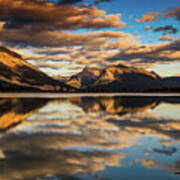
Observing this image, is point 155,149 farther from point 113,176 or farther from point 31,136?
point 31,136

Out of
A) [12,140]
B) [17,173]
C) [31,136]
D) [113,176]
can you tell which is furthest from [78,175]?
[31,136]

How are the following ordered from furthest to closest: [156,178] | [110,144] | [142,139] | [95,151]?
1. [142,139]
2. [110,144]
3. [95,151]
4. [156,178]

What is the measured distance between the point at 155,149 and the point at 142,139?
3260mm

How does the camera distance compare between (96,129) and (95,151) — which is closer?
(95,151)

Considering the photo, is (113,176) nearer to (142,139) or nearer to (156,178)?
(156,178)

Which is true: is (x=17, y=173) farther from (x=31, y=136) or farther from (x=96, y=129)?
(x=96, y=129)

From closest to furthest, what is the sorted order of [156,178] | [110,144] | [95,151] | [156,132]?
1. [156,178]
2. [95,151]
3. [110,144]
4. [156,132]

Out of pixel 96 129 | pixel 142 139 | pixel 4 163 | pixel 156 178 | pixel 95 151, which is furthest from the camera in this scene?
pixel 96 129

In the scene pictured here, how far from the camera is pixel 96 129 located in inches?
901

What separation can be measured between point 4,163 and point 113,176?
211 inches

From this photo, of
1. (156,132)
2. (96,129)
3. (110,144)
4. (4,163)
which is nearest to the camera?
(4,163)

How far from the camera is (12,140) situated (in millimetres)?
17328

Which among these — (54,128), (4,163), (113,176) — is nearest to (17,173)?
(4,163)

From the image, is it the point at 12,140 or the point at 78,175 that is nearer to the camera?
the point at 78,175
